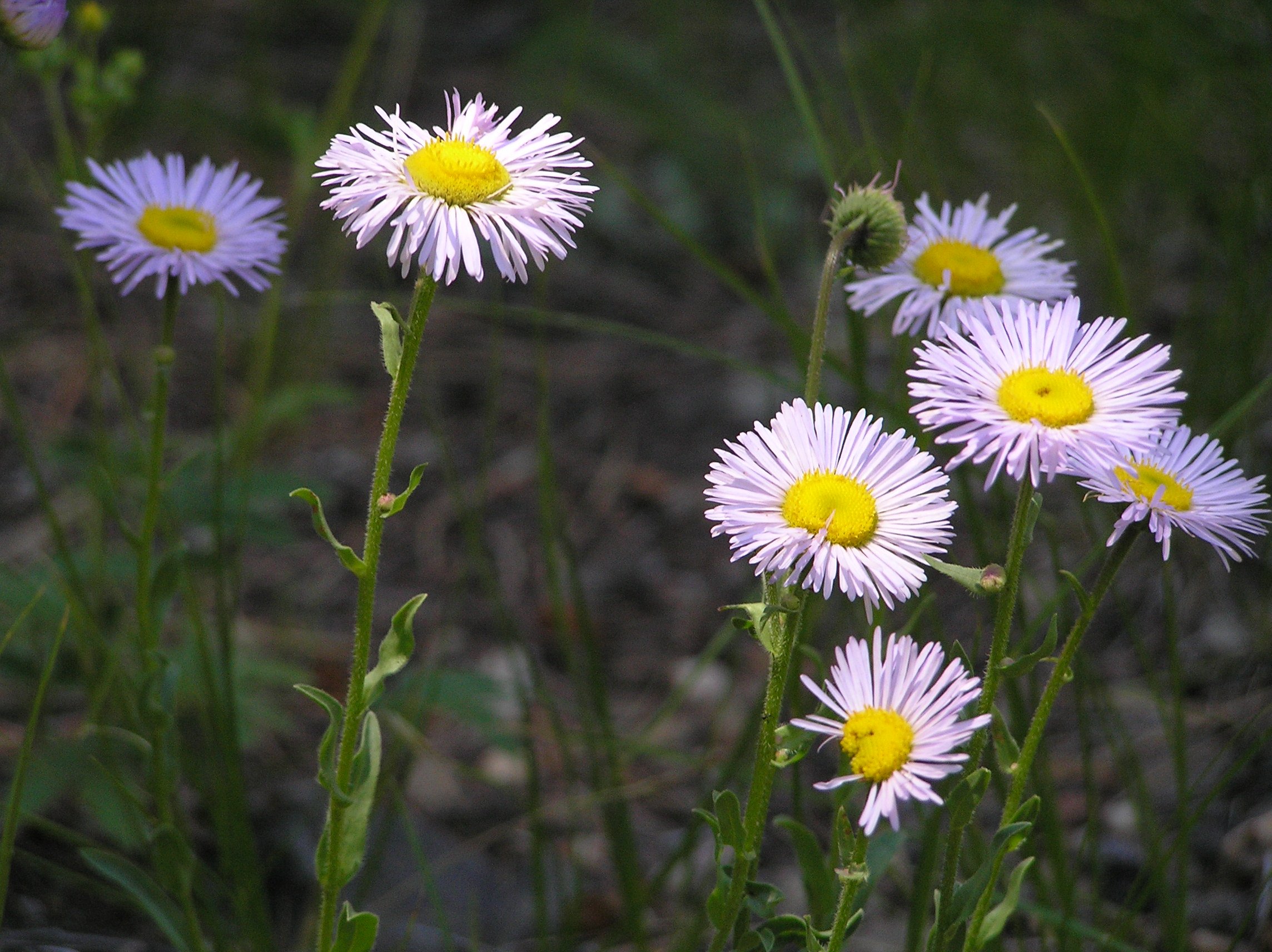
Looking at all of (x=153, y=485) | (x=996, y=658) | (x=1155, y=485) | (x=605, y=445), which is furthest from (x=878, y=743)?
(x=605, y=445)

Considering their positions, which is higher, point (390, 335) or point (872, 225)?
point (872, 225)

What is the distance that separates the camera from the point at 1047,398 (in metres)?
0.99

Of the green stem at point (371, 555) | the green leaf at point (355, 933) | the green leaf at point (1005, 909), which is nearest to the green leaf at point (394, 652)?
the green stem at point (371, 555)

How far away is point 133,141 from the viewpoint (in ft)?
10.4

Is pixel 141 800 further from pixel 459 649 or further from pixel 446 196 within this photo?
pixel 446 196

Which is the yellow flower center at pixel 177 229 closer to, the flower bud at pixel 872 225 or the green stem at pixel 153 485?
the green stem at pixel 153 485

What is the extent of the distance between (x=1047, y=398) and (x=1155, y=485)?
167mm

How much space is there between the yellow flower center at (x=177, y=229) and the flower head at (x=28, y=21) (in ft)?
0.73

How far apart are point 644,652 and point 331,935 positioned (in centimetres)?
152

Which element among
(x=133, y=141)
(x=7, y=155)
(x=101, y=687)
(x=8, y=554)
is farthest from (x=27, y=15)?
(x=7, y=155)

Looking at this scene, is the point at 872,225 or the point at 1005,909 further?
the point at 872,225

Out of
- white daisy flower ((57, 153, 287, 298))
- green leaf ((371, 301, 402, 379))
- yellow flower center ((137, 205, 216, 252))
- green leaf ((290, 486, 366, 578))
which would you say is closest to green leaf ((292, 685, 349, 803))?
green leaf ((290, 486, 366, 578))

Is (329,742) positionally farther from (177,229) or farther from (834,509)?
(177,229)

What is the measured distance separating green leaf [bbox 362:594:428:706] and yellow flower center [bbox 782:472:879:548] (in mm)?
344
